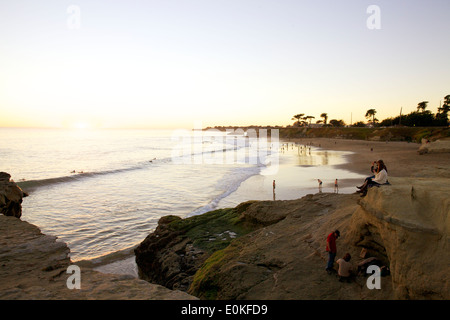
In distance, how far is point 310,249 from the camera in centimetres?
865

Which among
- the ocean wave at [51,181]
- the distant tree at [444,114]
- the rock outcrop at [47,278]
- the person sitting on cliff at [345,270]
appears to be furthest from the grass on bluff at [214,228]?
the distant tree at [444,114]

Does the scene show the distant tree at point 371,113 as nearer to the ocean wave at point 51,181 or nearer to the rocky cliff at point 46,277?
the ocean wave at point 51,181

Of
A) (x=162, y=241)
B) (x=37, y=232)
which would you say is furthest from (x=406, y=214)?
(x=37, y=232)

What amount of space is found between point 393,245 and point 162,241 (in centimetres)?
951

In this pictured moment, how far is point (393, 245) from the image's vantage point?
619 cm

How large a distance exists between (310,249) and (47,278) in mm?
8156

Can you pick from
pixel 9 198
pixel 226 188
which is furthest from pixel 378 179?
pixel 226 188

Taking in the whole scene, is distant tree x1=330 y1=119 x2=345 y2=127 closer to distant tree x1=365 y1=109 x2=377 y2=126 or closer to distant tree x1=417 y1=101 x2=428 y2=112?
distant tree x1=365 y1=109 x2=377 y2=126

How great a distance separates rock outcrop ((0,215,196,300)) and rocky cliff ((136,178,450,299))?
2011mm

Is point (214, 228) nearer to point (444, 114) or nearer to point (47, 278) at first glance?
point (47, 278)

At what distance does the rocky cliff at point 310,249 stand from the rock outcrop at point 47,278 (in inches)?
79.2

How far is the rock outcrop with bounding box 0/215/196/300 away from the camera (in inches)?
253

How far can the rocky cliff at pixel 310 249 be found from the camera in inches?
226
